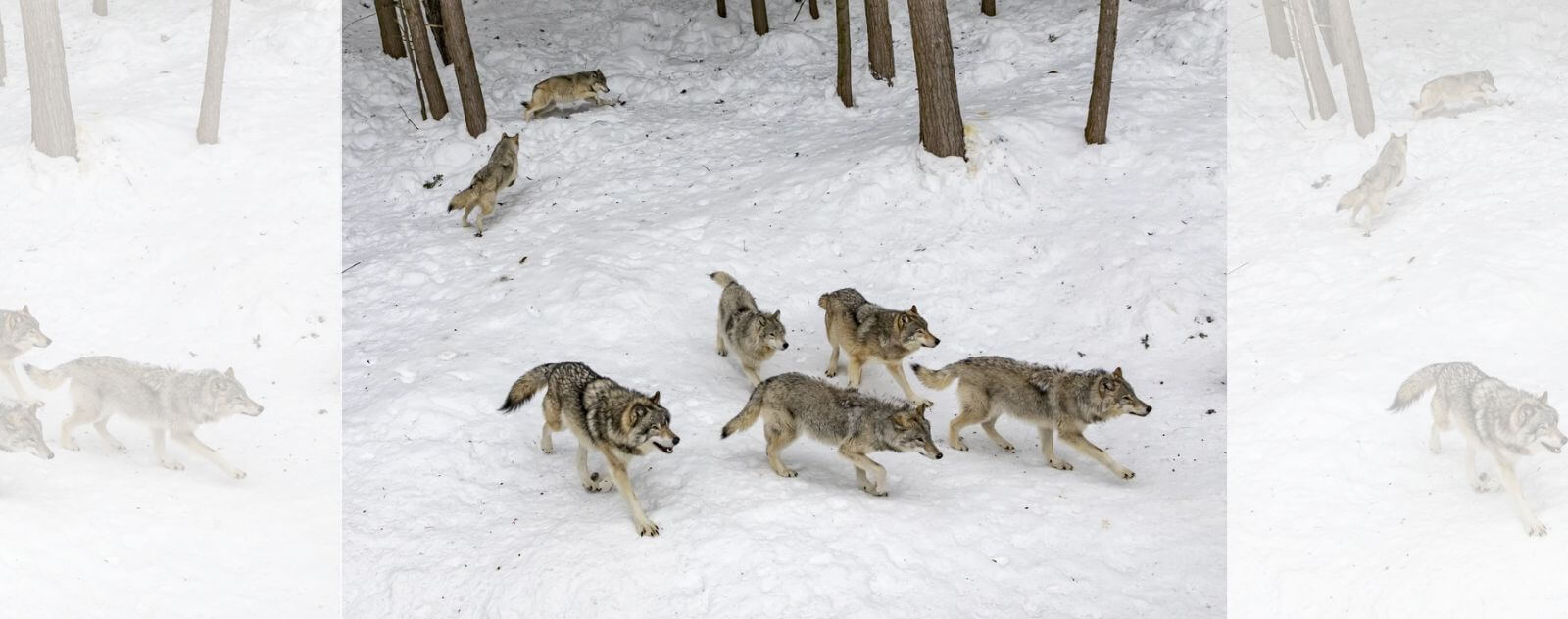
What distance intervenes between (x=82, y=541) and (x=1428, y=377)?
6701 mm

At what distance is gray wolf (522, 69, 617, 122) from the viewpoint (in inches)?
505

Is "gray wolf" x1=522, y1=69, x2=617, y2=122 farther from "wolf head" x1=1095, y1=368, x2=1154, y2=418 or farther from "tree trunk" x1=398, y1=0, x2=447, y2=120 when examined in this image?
"wolf head" x1=1095, y1=368, x2=1154, y2=418

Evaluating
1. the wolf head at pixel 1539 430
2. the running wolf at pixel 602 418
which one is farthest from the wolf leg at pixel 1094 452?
the running wolf at pixel 602 418

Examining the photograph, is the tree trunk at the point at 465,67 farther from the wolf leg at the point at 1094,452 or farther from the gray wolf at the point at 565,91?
the wolf leg at the point at 1094,452

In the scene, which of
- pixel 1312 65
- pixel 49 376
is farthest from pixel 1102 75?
pixel 49 376

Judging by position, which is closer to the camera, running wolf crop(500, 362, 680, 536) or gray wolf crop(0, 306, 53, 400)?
running wolf crop(500, 362, 680, 536)

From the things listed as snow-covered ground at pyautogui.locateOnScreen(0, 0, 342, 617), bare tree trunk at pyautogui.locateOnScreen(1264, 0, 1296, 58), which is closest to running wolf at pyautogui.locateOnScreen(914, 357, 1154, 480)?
bare tree trunk at pyautogui.locateOnScreen(1264, 0, 1296, 58)

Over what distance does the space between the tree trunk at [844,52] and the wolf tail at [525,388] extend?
6449 mm

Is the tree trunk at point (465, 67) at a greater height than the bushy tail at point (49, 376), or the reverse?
the bushy tail at point (49, 376)

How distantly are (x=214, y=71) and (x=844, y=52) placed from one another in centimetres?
631

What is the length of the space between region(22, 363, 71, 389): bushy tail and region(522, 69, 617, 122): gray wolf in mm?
6807

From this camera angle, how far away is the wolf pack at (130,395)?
20.8ft

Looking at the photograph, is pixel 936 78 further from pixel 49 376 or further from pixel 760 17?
pixel 49 376

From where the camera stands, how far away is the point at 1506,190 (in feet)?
22.9
